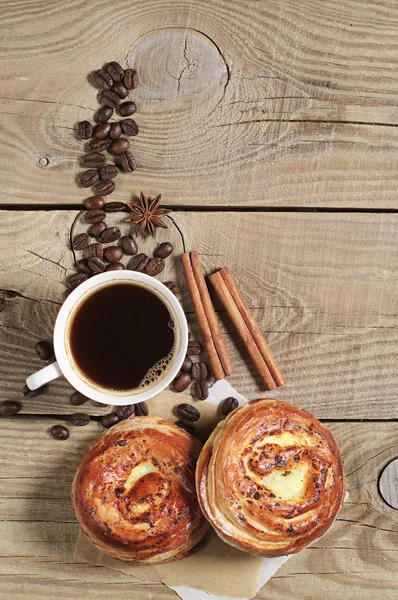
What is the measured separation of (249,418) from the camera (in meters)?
1.76

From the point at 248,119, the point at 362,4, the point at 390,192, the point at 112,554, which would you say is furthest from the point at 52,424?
the point at 362,4

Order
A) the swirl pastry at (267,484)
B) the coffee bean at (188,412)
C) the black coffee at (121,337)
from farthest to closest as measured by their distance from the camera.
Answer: the coffee bean at (188,412), the black coffee at (121,337), the swirl pastry at (267,484)

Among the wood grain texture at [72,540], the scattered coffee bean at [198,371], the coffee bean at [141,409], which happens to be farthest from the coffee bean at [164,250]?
the wood grain texture at [72,540]

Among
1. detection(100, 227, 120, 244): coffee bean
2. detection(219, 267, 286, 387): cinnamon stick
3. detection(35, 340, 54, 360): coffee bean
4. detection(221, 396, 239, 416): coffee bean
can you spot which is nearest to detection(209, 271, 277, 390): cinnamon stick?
detection(219, 267, 286, 387): cinnamon stick

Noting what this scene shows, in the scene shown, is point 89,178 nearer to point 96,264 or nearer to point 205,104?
point 96,264

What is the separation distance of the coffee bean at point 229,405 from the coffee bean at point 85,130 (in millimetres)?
924

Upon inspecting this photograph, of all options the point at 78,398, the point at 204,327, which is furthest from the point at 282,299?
the point at 78,398

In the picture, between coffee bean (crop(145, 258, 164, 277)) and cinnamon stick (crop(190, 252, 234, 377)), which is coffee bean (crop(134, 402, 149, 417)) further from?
coffee bean (crop(145, 258, 164, 277))

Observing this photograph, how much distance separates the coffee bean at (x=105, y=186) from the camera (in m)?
2.01

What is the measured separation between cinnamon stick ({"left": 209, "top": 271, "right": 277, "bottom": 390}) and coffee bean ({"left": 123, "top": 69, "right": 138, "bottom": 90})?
64cm

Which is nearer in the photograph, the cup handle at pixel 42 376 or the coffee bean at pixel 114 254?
the cup handle at pixel 42 376

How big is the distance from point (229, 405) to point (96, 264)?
59 centimetres

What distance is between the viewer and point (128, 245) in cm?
199

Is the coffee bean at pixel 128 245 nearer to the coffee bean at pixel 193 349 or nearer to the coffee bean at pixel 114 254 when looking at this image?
the coffee bean at pixel 114 254
